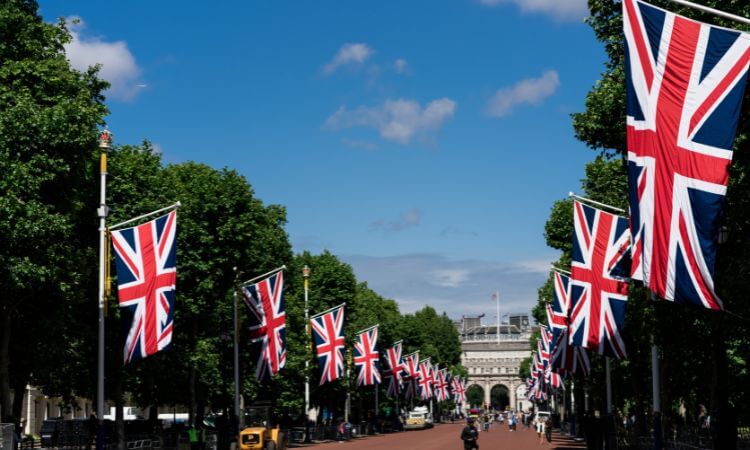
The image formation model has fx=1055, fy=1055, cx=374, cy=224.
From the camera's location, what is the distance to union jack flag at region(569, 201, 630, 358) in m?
27.9

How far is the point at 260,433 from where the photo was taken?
136ft

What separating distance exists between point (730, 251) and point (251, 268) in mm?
33219

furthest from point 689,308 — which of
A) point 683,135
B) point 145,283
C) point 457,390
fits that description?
point 457,390

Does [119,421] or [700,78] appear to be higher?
[700,78]

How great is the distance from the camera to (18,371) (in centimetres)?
4275

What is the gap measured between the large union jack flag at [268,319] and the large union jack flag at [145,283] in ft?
46.4

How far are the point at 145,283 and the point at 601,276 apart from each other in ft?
40.3

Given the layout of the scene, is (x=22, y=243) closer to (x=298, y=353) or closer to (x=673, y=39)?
(x=673, y=39)

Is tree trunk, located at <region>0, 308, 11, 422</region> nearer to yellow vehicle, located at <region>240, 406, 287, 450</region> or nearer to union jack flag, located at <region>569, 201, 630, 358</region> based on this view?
yellow vehicle, located at <region>240, 406, 287, 450</region>

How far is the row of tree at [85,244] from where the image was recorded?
106 ft

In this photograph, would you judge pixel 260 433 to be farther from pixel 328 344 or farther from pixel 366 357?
pixel 366 357

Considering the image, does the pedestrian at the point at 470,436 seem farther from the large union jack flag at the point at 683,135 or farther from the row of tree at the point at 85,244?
the large union jack flag at the point at 683,135

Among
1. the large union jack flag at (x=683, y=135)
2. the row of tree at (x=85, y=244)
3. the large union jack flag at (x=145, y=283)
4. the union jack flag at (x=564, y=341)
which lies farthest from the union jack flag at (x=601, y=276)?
the row of tree at (x=85, y=244)

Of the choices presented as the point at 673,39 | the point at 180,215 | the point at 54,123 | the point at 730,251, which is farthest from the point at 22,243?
the point at 673,39
